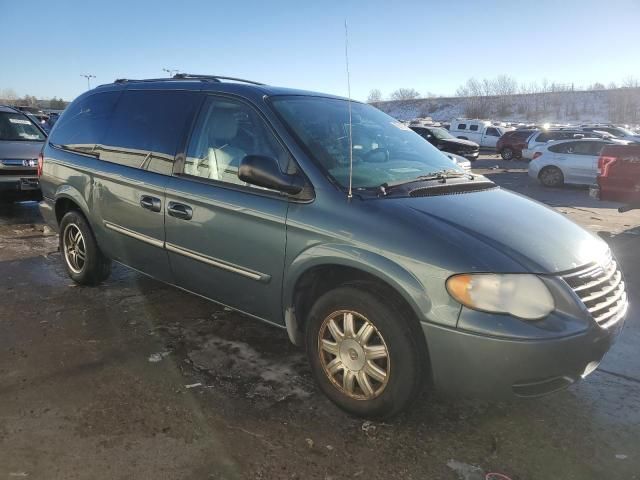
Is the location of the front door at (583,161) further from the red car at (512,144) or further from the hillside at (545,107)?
the hillside at (545,107)

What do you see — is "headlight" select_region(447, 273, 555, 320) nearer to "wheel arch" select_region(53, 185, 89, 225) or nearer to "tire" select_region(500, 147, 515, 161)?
"wheel arch" select_region(53, 185, 89, 225)

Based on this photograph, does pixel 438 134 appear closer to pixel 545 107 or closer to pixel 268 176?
pixel 268 176

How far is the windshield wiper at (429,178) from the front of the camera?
3.01 meters

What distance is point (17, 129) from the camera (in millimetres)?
9195

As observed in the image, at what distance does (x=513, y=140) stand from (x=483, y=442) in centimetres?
2475

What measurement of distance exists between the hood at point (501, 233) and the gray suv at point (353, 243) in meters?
0.01

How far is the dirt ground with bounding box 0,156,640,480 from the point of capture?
2.48m

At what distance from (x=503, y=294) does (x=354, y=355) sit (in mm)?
842

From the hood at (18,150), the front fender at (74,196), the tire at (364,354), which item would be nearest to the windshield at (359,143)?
the tire at (364,354)

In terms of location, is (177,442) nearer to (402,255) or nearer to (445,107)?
(402,255)

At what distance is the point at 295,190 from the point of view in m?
2.96

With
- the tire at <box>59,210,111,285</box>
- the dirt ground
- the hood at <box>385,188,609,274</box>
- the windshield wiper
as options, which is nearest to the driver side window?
the windshield wiper

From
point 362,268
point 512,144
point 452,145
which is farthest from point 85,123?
point 512,144

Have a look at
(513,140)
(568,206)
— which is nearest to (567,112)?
(513,140)
